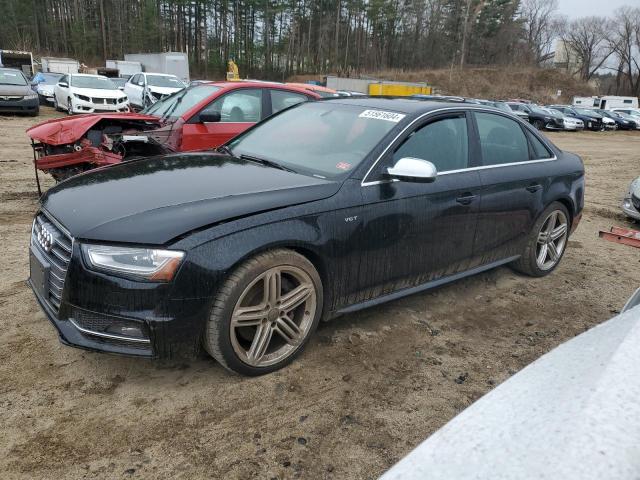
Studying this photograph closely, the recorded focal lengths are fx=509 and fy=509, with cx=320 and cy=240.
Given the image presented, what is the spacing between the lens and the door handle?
3.66 meters

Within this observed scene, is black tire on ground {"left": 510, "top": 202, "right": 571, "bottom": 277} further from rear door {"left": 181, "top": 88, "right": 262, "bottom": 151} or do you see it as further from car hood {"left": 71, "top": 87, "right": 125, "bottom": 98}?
car hood {"left": 71, "top": 87, "right": 125, "bottom": 98}

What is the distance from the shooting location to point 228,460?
2268mm

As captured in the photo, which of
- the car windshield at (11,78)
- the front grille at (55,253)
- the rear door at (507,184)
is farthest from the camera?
the car windshield at (11,78)

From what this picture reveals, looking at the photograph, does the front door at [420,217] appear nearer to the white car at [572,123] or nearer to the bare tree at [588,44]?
the white car at [572,123]

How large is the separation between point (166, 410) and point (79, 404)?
1.48ft

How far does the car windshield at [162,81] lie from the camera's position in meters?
16.4

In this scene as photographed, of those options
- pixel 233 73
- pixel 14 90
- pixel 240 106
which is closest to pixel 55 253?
pixel 240 106

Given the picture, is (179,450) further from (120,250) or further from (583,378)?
(583,378)

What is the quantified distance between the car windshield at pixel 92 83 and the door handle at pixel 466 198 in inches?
637

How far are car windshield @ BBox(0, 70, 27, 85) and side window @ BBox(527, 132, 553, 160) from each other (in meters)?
17.4

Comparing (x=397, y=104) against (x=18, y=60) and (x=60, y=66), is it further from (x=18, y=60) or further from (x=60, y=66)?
(x=60, y=66)

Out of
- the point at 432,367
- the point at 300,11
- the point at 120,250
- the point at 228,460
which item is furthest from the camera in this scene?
the point at 300,11

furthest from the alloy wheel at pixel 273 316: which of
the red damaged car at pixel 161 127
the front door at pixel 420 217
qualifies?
the red damaged car at pixel 161 127

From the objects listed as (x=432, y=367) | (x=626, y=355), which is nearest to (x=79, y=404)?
(x=432, y=367)
